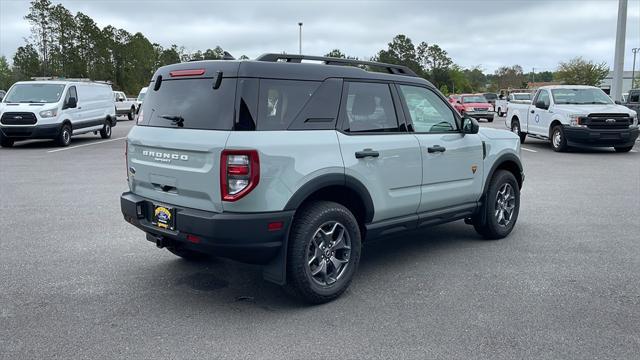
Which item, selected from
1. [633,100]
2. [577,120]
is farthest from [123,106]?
[633,100]

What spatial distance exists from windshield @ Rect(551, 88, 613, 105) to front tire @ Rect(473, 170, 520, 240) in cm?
1086

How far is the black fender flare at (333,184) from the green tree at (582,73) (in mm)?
65204

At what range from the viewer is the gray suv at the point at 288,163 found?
388 centimetres

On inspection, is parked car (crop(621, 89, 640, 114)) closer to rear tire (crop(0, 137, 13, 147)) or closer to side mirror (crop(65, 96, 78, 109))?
side mirror (crop(65, 96, 78, 109))

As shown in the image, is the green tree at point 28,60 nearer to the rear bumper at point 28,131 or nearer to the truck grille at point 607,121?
the rear bumper at point 28,131

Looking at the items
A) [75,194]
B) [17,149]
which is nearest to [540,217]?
[75,194]

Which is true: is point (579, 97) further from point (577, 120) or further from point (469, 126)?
point (469, 126)

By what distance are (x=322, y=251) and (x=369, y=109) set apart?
1.32 meters

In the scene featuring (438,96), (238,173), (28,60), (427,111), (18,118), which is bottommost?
(238,173)

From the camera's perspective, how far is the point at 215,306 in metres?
4.32

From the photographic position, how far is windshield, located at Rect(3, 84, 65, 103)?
55.8 feet

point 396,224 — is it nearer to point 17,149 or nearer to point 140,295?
point 140,295

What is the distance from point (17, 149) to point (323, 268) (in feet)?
50.4

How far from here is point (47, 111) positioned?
16.6 meters
